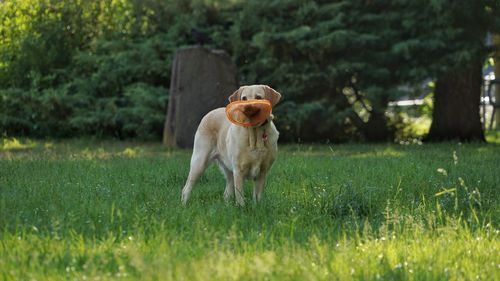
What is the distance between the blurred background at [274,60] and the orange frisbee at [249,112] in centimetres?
713

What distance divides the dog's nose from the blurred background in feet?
23.8

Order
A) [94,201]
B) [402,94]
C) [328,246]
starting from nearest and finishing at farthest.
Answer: [328,246], [94,201], [402,94]

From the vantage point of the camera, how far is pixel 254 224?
5117 mm

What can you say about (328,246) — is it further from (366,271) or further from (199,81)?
(199,81)

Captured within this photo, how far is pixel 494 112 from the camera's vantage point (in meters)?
20.5

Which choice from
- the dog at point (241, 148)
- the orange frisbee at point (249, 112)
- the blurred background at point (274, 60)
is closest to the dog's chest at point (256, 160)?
the dog at point (241, 148)

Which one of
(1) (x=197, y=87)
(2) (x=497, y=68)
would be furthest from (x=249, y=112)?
(2) (x=497, y=68)

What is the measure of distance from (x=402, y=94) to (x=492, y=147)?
71.5 inches

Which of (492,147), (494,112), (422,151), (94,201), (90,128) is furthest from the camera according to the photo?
(494,112)

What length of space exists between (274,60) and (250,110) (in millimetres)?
7669

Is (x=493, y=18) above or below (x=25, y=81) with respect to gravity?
above

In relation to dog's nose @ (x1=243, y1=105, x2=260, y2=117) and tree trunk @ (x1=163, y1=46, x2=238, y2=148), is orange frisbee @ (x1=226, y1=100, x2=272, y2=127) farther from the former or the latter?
tree trunk @ (x1=163, y1=46, x2=238, y2=148)

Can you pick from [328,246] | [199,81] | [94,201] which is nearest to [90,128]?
[199,81]

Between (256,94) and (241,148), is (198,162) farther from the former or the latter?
(256,94)
